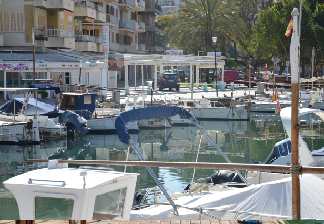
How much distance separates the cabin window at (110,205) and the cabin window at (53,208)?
35 cm

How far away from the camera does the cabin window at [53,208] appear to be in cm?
803

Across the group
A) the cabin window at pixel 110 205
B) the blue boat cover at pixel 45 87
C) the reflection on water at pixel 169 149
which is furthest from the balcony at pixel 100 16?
the cabin window at pixel 110 205

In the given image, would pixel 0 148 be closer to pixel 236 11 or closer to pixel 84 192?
pixel 84 192

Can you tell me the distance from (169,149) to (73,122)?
23.0 ft

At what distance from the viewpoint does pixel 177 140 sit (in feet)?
125

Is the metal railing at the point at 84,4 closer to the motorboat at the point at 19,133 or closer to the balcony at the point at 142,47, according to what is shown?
the balcony at the point at 142,47

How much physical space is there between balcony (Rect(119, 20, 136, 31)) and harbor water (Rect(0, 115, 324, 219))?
38.5m

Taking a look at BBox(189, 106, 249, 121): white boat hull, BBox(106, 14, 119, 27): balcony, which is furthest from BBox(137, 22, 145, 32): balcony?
BBox(189, 106, 249, 121): white boat hull

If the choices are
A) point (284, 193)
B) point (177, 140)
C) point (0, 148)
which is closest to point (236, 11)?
point (177, 140)

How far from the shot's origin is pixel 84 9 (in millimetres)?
63250

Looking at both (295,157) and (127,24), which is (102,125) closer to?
(295,157)

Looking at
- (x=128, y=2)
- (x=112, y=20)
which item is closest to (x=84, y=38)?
(x=112, y=20)

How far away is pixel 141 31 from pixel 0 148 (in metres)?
60.2

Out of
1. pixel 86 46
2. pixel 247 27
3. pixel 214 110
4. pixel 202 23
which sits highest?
pixel 202 23
